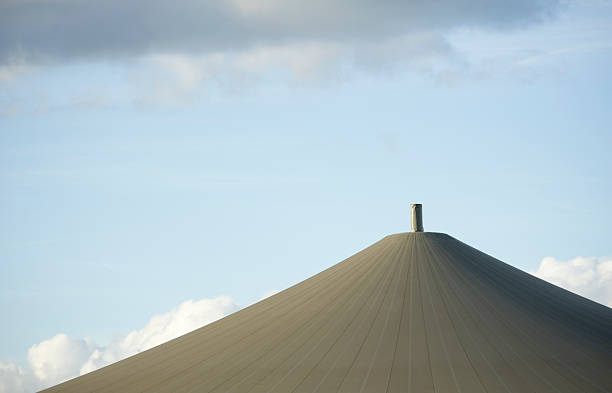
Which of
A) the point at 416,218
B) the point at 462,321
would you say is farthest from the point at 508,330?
the point at 416,218

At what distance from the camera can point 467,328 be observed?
16.8m

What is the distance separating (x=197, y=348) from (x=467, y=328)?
567cm

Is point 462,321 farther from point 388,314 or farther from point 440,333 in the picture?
point 388,314

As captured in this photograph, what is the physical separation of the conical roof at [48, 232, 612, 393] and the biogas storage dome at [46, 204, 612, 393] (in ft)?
0.10

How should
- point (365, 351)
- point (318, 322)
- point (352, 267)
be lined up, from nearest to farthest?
point (365, 351), point (318, 322), point (352, 267)

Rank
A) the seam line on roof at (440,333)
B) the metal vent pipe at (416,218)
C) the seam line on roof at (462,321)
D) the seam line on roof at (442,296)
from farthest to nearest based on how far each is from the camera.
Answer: the metal vent pipe at (416,218)
the seam line on roof at (442,296)
the seam line on roof at (462,321)
the seam line on roof at (440,333)

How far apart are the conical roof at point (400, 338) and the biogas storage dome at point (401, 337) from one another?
3 cm

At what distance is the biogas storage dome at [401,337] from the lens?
608 inches

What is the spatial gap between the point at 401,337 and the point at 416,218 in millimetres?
4316

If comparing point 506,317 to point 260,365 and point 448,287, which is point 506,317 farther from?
point 260,365

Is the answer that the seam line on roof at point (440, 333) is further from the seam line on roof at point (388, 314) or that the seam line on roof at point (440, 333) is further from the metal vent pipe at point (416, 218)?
the metal vent pipe at point (416, 218)

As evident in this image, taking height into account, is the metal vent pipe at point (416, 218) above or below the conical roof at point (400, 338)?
above

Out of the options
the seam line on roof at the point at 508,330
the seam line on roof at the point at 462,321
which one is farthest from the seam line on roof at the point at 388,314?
the seam line on roof at the point at 508,330

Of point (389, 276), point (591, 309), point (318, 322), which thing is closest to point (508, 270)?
point (591, 309)
